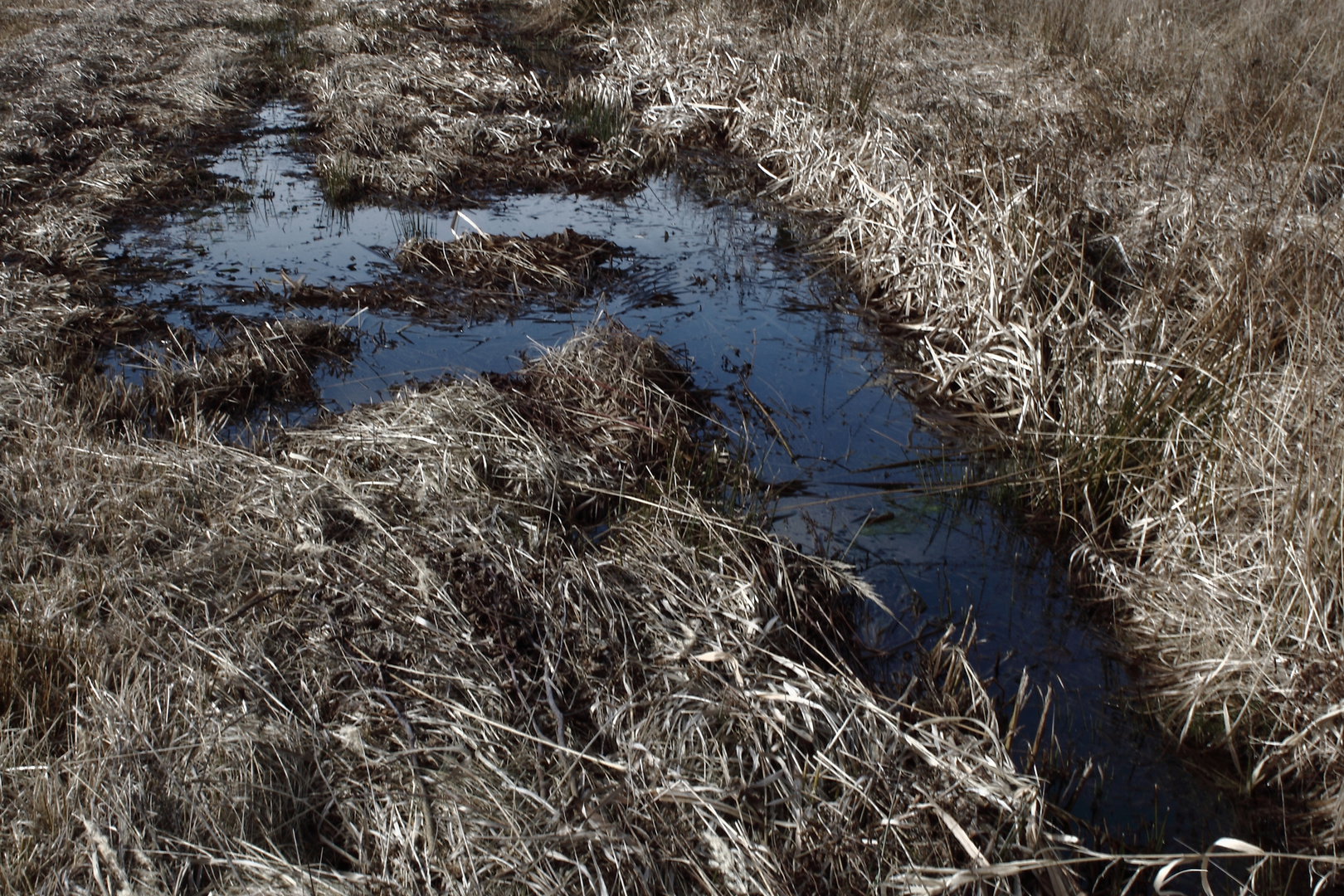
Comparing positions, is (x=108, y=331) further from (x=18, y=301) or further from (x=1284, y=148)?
(x=1284, y=148)

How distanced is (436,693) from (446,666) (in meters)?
0.09

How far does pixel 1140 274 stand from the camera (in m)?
4.90

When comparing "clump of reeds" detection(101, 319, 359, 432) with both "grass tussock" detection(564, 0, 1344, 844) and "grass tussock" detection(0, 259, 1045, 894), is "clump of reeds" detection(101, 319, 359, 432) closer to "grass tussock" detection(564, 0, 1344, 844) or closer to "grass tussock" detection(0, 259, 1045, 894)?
"grass tussock" detection(0, 259, 1045, 894)

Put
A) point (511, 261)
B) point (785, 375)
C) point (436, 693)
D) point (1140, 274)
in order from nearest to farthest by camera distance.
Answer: point (436, 693), point (1140, 274), point (785, 375), point (511, 261)

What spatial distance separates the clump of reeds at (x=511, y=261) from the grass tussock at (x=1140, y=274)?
70.8 inches

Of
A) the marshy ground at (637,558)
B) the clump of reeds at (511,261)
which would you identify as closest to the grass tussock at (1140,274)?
the marshy ground at (637,558)

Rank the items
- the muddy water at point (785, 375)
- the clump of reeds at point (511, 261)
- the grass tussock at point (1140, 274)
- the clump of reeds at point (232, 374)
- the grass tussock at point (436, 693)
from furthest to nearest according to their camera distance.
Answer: the clump of reeds at point (511, 261), the clump of reeds at point (232, 374), the muddy water at point (785, 375), the grass tussock at point (1140, 274), the grass tussock at point (436, 693)

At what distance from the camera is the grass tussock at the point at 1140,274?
2.71 m

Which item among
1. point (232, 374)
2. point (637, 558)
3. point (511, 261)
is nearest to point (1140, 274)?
point (637, 558)

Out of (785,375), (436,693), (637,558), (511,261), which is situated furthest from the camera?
(511,261)

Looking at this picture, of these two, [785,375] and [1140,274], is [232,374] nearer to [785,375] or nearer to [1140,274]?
[785,375]

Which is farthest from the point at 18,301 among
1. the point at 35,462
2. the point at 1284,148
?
the point at 1284,148

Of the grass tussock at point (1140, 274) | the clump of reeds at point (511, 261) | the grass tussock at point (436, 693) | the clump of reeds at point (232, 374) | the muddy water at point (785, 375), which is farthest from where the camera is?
the clump of reeds at point (511, 261)

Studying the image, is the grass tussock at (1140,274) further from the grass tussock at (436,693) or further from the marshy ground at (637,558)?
the grass tussock at (436,693)
